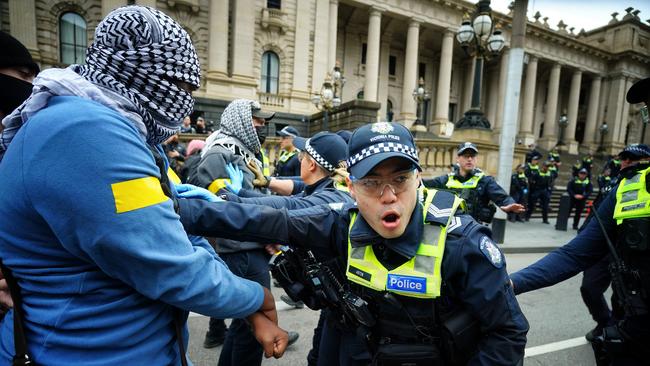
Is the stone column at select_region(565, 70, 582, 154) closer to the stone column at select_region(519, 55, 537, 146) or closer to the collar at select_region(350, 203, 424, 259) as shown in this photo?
the stone column at select_region(519, 55, 537, 146)

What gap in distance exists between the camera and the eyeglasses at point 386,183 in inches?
59.9

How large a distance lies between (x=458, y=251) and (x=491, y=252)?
150 mm

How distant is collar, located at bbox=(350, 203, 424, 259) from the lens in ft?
4.93

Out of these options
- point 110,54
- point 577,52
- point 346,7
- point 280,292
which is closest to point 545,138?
point 577,52

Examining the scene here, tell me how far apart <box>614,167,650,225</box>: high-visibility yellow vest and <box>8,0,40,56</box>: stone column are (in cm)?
2332

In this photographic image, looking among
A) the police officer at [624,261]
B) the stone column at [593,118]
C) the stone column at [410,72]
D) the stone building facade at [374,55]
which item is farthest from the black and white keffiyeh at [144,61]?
the stone column at [593,118]

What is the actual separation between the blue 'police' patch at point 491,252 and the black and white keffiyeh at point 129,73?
1.42 m

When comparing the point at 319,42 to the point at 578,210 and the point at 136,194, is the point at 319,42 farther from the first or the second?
the point at 136,194

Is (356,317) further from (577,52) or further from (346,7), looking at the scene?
(577,52)

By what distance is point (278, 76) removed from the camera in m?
23.4

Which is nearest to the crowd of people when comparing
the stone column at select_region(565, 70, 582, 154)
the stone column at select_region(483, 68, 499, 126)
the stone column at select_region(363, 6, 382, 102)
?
the stone column at select_region(363, 6, 382, 102)

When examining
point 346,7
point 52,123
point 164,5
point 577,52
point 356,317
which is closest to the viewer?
point 52,123

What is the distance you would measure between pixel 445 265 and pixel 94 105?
146 centimetres

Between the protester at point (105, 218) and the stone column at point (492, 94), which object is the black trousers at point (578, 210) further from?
the stone column at point (492, 94)
